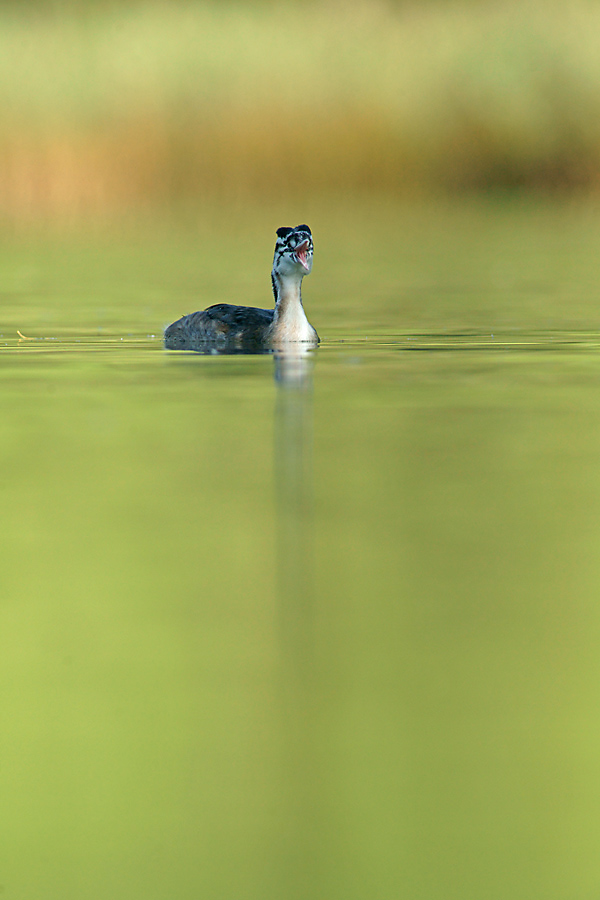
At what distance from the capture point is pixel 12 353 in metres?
12.0

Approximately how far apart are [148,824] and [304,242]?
9348mm

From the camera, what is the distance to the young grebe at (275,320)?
12578mm

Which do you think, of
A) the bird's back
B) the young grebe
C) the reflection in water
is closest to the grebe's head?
the young grebe

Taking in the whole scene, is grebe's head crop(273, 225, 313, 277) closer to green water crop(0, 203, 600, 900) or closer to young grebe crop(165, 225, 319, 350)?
young grebe crop(165, 225, 319, 350)

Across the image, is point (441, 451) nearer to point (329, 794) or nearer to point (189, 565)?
point (189, 565)

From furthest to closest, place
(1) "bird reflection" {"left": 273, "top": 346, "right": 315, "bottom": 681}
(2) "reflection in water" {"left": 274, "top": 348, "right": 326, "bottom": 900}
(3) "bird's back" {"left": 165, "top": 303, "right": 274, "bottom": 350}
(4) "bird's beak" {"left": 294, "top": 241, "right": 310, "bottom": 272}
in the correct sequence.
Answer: (3) "bird's back" {"left": 165, "top": 303, "right": 274, "bottom": 350}
(4) "bird's beak" {"left": 294, "top": 241, "right": 310, "bottom": 272}
(1) "bird reflection" {"left": 273, "top": 346, "right": 315, "bottom": 681}
(2) "reflection in water" {"left": 274, "top": 348, "right": 326, "bottom": 900}

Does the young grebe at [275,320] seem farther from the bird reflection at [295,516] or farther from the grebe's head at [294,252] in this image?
the bird reflection at [295,516]

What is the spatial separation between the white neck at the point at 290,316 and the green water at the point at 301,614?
153 centimetres

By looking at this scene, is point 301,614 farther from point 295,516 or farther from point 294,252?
point 294,252

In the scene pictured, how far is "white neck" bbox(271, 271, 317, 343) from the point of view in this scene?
12571mm

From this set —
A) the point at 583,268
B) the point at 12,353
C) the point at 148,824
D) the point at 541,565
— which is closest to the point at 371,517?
the point at 541,565

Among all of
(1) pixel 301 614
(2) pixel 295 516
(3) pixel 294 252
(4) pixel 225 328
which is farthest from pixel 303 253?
(1) pixel 301 614

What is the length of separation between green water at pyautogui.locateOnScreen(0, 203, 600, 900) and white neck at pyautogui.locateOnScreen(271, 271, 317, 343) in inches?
60.1

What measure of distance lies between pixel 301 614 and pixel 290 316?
25.8ft
